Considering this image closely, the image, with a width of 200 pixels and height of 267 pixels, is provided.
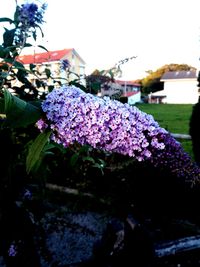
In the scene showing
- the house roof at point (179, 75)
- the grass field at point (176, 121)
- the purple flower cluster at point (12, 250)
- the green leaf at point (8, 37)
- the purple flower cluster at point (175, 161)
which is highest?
the house roof at point (179, 75)

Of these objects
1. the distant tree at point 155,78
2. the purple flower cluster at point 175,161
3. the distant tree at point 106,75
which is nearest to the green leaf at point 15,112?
the purple flower cluster at point 175,161

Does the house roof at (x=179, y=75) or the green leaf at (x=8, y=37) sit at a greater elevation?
the house roof at (x=179, y=75)

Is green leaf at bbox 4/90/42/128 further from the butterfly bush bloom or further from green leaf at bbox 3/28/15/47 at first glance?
green leaf at bbox 3/28/15/47

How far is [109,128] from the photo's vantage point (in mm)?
1017

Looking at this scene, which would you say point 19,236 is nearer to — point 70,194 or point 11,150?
point 11,150

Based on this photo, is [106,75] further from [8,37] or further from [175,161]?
[175,161]

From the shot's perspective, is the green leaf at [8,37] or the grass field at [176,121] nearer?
the green leaf at [8,37]

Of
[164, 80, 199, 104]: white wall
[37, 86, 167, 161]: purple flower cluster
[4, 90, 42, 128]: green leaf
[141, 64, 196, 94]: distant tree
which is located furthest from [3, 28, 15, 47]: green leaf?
[141, 64, 196, 94]: distant tree

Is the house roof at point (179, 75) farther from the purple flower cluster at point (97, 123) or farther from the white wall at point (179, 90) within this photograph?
the purple flower cluster at point (97, 123)

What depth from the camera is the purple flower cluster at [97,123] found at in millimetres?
970

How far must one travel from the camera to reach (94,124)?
39.4 inches

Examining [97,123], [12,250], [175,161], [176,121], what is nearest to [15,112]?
[97,123]

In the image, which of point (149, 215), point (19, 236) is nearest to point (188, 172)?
point (19, 236)

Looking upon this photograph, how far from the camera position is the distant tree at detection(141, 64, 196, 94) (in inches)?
2093
